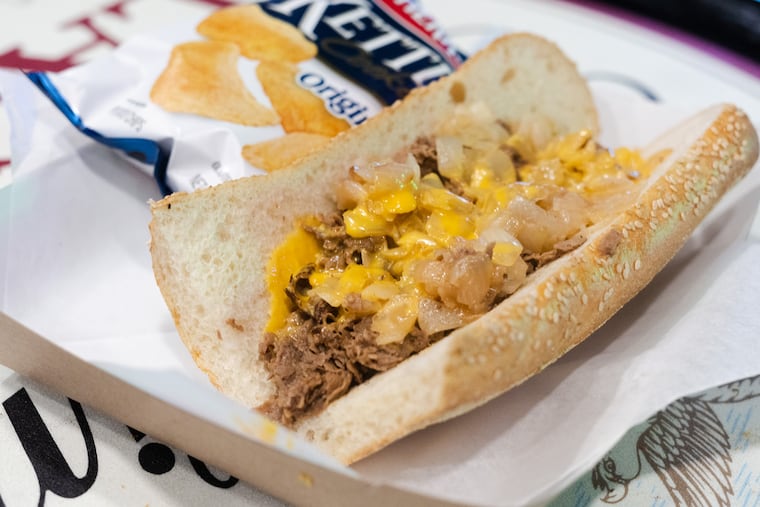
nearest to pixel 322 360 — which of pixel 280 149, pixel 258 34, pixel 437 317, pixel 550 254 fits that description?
pixel 437 317

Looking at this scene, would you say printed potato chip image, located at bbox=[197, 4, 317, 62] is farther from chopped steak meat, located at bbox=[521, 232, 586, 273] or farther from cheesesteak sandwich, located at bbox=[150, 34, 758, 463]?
chopped steak meat, located at bbox=[521, 232, 586, 273]

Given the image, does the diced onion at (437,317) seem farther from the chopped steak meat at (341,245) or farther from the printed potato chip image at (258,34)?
the printed potato chip image at (258,34)

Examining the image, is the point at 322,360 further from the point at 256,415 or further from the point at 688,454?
the point at 688,454

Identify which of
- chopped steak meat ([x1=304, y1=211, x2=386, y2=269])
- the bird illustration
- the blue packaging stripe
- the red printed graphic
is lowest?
the blue packaging stripe

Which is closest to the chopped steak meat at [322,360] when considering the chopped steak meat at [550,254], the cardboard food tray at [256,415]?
the cardboard food tray at [256,415]

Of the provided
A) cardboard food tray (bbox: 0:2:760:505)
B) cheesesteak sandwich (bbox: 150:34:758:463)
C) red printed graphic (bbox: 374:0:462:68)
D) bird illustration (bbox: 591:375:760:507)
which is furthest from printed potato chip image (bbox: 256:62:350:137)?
bird illustration (bbox: 591:375:760:507)

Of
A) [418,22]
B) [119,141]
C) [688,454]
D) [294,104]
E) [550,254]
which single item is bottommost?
[119,141]
